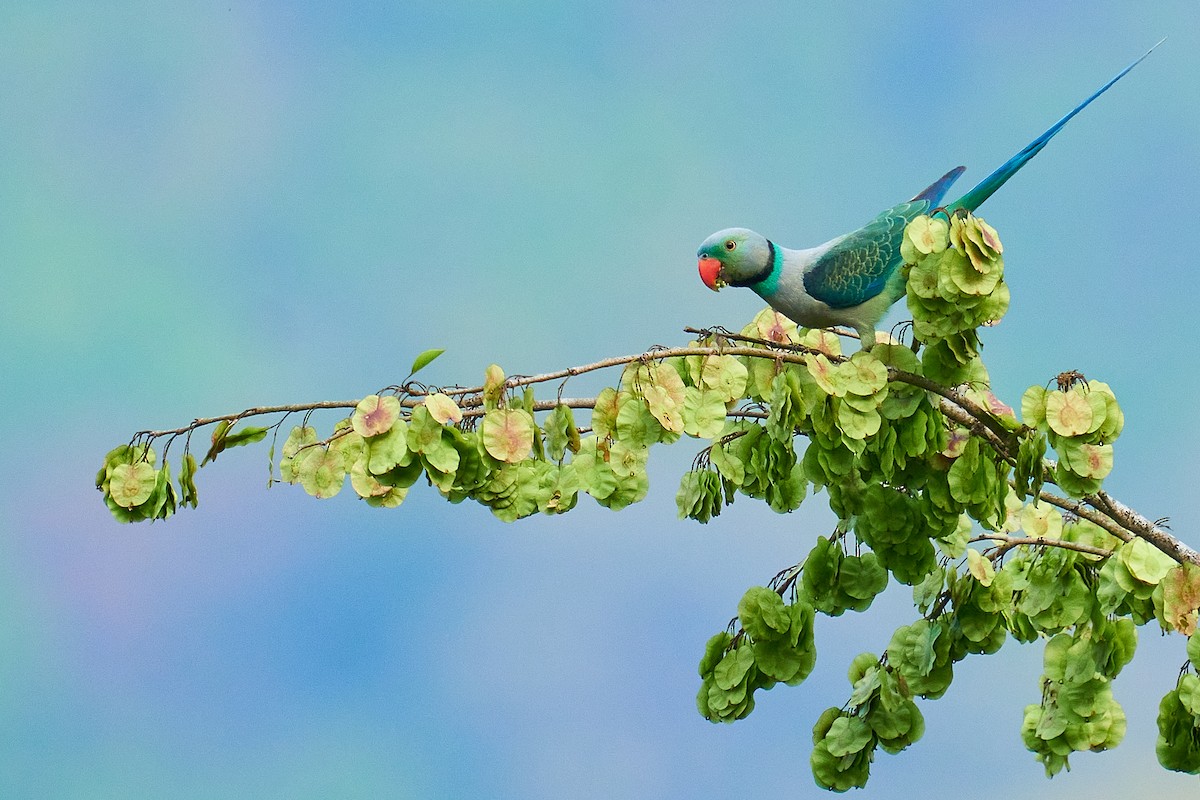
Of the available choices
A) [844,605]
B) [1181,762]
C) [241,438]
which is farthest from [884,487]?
[241,438]

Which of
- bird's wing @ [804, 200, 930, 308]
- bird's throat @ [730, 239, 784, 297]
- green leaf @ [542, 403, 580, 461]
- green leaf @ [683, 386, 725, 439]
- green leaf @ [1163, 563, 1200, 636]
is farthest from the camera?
bird's throat @ [730, 239, 784, 297]

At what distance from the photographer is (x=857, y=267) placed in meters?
4.55

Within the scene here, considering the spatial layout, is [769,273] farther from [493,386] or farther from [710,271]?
[493,386]

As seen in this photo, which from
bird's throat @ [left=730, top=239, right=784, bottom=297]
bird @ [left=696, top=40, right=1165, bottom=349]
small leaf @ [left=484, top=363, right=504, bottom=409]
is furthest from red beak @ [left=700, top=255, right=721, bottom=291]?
small leaf @ [left=484, top=363, right=504, bottom=409]

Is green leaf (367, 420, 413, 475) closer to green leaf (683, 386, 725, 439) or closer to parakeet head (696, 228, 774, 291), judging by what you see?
green leaf (683, 386, 725, 439)

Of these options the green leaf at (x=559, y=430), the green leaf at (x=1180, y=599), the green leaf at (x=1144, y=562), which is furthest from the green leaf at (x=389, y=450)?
the green leaf at (x=1180, y=599)

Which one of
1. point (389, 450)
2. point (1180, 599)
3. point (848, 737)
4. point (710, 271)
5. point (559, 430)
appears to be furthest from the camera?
point (848, 737)

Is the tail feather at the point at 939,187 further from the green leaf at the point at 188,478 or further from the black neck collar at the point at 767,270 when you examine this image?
the green leaf at the point at 188,478

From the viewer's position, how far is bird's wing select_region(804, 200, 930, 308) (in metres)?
4.56

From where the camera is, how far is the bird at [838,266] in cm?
457

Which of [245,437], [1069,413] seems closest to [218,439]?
[245,437]

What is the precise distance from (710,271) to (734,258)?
119mm

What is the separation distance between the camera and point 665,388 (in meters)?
4.03

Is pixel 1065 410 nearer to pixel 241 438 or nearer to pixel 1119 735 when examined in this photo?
pixel 1119 735
